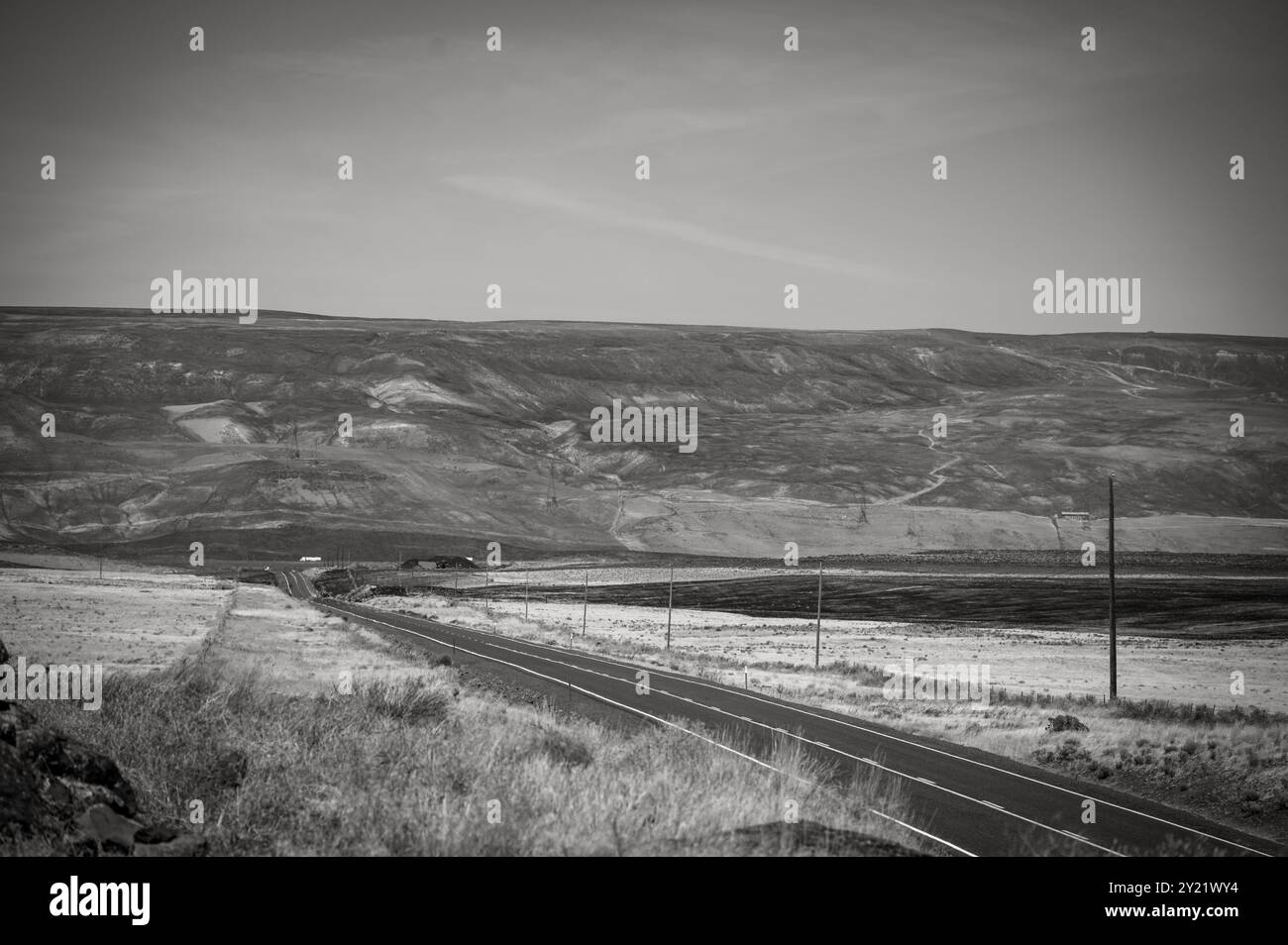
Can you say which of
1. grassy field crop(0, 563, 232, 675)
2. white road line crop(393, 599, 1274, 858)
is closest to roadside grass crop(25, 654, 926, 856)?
white road line crop(393, 599, 1274, 858)

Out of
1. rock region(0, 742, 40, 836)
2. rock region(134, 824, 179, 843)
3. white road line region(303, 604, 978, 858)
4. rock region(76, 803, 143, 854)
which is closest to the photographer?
rock region(0, 742, 40, 836)

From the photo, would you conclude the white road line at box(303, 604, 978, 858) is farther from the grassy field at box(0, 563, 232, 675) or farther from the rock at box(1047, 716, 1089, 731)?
the grassy field at box(0, 563, 232, 675)

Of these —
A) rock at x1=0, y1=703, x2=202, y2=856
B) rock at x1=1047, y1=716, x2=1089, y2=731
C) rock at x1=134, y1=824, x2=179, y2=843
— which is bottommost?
rock at x1=1047, y1=716, x2=1089, y2=731

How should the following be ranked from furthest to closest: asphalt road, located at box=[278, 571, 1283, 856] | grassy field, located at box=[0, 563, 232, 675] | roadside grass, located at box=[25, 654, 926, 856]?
grassy field, located at box=[0, 563, 232, 675], asphalt road, located at box=[278, 571, 1283, 856], roadside grass, located at box=[25, 654, 926, 856]

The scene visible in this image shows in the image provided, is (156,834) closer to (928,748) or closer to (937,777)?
(937,777)

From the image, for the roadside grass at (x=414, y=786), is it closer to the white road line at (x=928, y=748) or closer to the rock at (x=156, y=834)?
the rock at (x=156, y=834)

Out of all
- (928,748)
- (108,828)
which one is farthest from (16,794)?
(928,748)

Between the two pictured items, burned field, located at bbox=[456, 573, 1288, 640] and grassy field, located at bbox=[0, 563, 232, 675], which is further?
burned field, located at bbox=[456, 573, 1288, 640]
